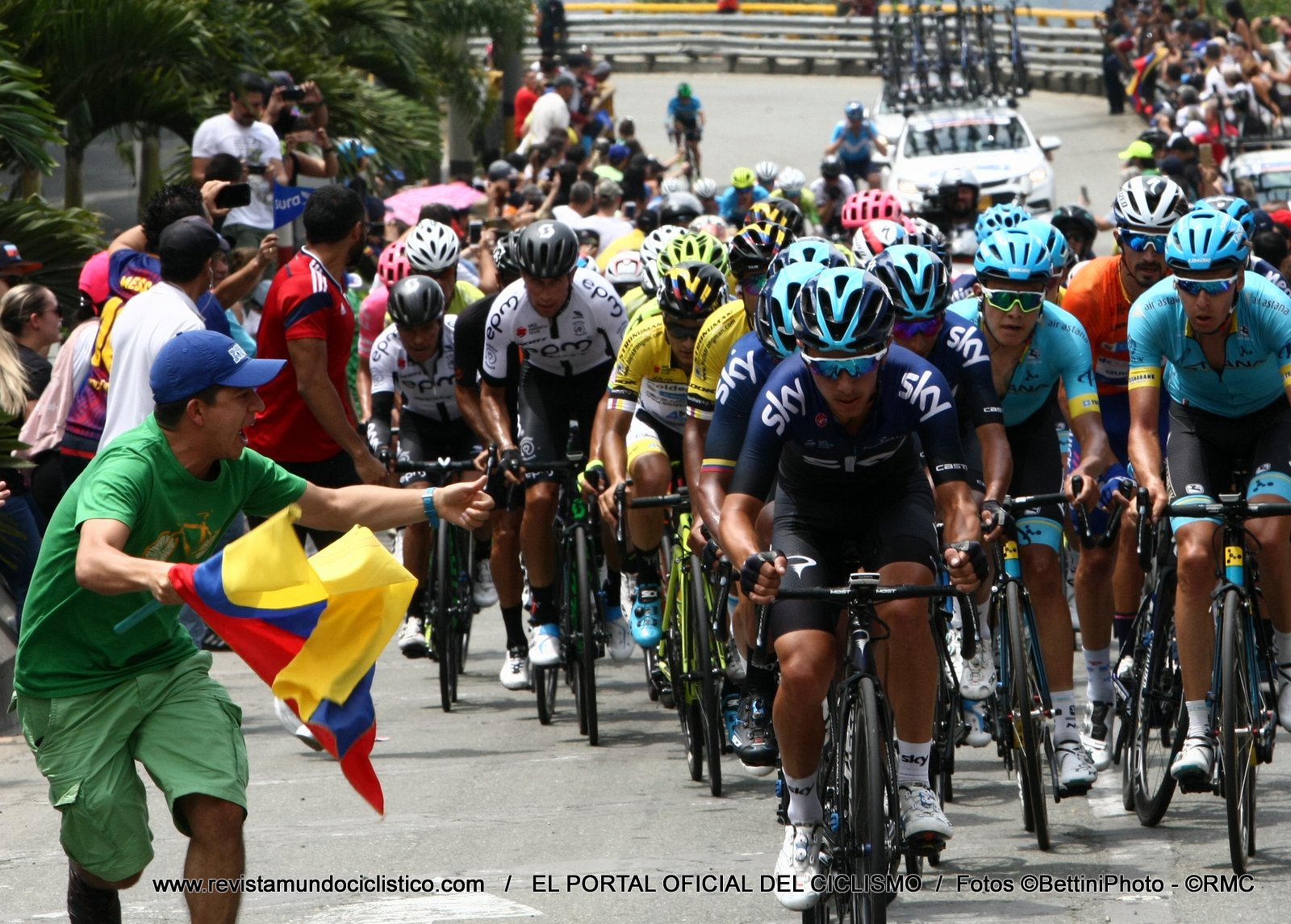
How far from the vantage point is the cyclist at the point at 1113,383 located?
8516 millimetres

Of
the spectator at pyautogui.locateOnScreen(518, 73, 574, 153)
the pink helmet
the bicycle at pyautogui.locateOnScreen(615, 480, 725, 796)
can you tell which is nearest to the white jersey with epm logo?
the bicycle at pyautogui.locateOnScreen(615, 480, 725, 796)

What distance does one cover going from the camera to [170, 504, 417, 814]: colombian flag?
197 inches

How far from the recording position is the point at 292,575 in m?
5.13

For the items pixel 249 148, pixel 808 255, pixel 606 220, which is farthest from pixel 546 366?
pixel 606 220

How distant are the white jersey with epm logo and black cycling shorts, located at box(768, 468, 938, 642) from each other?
12.1 ft

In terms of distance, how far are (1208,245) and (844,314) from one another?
77.2 inches

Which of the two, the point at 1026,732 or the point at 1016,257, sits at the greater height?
the point at 1016,257

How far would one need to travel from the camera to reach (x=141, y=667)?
18.1 feet

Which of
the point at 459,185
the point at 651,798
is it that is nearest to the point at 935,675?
the point at 651,798

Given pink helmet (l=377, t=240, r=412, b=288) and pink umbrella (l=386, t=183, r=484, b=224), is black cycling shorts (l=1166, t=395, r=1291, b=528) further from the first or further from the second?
pink umbrella (l=386, t=183, r=484, b=224)

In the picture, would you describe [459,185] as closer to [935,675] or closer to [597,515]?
[597,515]

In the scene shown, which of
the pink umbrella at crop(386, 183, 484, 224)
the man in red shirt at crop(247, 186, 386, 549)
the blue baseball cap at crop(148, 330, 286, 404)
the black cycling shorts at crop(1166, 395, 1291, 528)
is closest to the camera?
the blue baseball cap at crop(148, 330, 286, 404)

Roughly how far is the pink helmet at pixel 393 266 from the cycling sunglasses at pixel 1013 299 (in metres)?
4.83

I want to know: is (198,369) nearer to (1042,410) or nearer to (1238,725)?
(1238,725)
